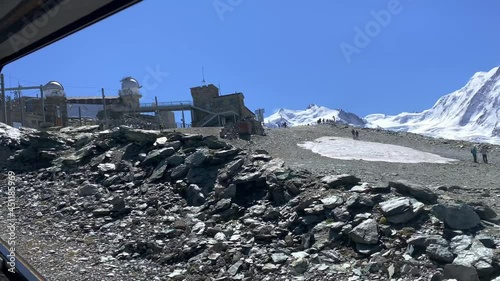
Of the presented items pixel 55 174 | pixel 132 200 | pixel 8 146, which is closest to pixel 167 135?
pixel 55 174

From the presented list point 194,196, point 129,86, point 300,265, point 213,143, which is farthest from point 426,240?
point 129,86

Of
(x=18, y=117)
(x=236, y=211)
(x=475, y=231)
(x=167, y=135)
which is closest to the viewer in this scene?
(x=475, y=231)

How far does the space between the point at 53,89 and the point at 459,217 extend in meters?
59.8

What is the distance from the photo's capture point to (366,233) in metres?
10.2

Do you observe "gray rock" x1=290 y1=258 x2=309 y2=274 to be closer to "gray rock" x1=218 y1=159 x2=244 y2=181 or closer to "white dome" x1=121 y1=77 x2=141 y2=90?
"gray rock" x1=218 y1=159 x2=244 y2=181

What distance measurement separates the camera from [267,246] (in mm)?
11031

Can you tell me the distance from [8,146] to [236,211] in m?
16.8

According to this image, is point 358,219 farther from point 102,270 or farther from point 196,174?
point 196,174

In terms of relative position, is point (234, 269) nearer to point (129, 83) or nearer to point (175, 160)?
point (175, 160)

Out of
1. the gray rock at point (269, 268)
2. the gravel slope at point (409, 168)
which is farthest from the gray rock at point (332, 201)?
the gravel slope at point (409, 168)

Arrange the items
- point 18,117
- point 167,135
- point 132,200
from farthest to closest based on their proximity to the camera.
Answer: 1. point 18,117
2. point 167,135
3. point 132,200

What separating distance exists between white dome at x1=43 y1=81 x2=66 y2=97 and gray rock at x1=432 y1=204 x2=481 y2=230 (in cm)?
5825

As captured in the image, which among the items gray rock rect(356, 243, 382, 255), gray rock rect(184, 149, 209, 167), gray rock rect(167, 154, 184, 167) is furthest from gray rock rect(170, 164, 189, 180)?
gray rock rect(356, 243, 382, 255)

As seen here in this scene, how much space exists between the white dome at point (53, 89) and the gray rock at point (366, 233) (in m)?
57.2
